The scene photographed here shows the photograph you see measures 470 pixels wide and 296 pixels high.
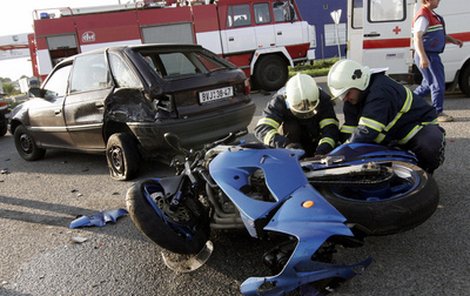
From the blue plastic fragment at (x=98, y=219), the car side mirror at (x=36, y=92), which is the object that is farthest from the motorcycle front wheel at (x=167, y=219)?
the car side mirror at (x=36, y=92)

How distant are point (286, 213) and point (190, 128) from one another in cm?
245

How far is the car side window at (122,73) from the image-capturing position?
14.5 feet

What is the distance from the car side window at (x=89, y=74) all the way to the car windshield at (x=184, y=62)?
596 millimetres

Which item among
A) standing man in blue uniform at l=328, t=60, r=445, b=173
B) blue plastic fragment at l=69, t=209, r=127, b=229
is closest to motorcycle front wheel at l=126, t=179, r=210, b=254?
blue plastic fragment at l=69, t=209, r=127, b=229

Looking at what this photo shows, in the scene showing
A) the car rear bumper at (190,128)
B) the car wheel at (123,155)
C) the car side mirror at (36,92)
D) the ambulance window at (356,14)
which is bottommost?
the car wheel at (123,155)

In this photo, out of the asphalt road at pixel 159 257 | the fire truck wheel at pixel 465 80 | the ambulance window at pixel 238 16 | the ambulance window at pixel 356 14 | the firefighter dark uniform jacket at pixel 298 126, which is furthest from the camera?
the ambulance window at pixel 238 16

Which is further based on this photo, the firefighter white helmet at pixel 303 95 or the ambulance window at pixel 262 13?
the ambulance window at pixel 262 13

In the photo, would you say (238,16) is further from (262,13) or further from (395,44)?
(395,44)

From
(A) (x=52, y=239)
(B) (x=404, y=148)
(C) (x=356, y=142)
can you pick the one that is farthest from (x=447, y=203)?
(A) (x=52, y=239)

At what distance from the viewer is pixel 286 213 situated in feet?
7.06

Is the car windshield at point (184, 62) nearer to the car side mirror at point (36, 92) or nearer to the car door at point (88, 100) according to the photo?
the car door at point (88, 100)

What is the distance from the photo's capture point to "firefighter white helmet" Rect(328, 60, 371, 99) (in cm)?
310

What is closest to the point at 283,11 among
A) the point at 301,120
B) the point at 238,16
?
the point at 238,16

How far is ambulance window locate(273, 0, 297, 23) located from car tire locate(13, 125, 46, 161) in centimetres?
714
